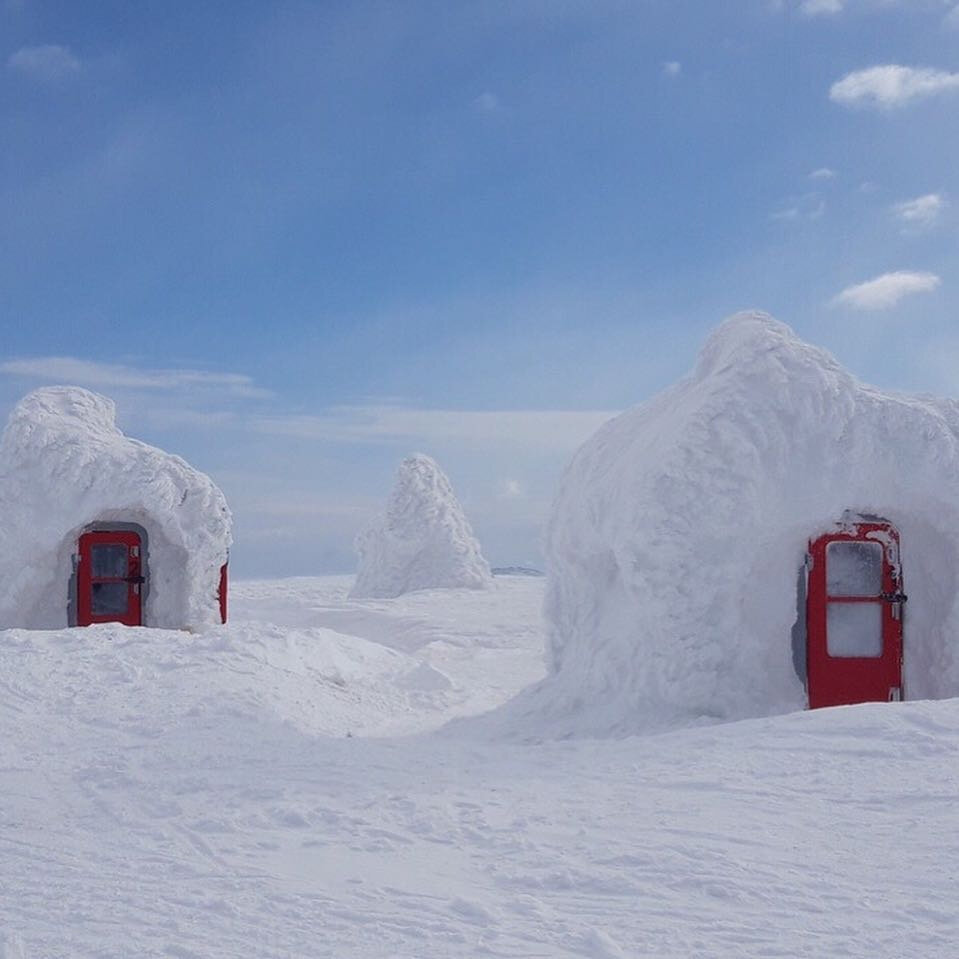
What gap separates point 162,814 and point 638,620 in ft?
13.2

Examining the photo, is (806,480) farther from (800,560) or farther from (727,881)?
(727,881)

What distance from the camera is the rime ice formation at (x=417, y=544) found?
23.2 m

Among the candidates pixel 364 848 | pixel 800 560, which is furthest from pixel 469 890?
pixel 800 560

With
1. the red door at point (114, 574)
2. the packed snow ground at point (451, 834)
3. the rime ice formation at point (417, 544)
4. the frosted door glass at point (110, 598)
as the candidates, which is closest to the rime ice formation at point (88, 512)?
the red door at point (114, 574)

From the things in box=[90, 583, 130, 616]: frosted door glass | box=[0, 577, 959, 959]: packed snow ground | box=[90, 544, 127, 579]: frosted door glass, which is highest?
box=[90, 544, 127, 579]: frosted door glass

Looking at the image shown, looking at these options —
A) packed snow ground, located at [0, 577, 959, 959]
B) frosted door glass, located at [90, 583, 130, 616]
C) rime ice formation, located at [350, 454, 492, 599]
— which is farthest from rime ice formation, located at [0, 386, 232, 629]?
rime ice formation, located at [350, 454, 492, 599]

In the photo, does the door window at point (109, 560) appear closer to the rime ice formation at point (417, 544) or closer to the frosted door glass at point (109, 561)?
the frosted door glass at point (109, 561)

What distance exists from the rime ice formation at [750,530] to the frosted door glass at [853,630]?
0.97ft

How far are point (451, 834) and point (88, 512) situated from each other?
9205mm

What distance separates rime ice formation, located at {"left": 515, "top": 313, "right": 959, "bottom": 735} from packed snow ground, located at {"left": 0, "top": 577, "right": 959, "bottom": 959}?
94 cm

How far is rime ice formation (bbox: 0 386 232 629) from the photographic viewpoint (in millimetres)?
12820

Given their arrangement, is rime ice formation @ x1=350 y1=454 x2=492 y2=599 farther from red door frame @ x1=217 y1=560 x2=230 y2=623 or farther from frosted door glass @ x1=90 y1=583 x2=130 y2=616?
frosted door glass @ x1=90 y1=583 x2=130 y2=616

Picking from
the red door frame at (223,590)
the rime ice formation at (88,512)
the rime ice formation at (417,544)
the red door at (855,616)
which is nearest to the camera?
the red door at (855,616)

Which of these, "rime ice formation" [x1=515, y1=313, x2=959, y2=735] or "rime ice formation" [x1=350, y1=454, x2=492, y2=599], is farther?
"rime ice formation" [x1=350, y1=454, x2=492, y2=599]
